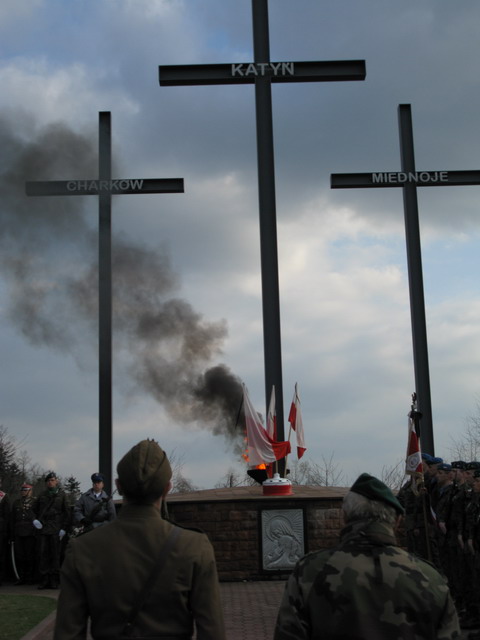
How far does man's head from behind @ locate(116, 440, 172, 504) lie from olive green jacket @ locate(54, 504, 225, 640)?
0.39ft

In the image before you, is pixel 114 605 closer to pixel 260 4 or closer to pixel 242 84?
pixel 242 84

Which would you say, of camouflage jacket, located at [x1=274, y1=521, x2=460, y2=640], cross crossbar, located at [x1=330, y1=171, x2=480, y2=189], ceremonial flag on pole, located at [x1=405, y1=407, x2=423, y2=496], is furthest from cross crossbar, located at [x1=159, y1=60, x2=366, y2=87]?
camouflage jacket, located at [x1=274, y1=521, x2=460, y2=640]

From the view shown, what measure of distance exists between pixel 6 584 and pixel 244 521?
14.2 ft

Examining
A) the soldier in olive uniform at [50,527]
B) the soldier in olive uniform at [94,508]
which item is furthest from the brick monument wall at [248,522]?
the soldier in olive uniform at [50,527]

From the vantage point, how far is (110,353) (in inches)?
547

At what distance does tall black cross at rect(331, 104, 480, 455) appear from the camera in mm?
14773

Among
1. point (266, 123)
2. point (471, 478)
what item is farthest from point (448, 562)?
point (266, 123)

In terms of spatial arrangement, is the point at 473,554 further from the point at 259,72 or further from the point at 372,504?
the point at 259,72

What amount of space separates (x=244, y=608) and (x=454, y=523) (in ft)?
9.71

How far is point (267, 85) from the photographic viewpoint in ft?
49.8

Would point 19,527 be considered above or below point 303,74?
below

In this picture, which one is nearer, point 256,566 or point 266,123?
point 256,566

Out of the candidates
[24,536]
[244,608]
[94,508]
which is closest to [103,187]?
[94,508]

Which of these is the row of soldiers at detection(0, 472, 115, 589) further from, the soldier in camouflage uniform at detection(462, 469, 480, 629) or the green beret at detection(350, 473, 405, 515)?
the green beret at detection(350, 473, 405, 515)
